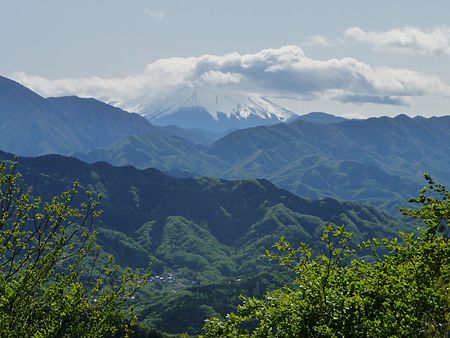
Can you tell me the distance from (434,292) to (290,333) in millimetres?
7039

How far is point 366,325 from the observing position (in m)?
25.2

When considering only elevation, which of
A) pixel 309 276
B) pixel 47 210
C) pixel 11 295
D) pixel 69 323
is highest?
pixel 47 210

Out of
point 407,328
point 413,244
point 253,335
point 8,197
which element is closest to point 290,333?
point 253,335

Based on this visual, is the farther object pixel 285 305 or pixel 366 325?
pixel 285 305

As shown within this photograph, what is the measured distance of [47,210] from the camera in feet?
103

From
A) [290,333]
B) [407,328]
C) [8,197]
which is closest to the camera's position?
[407,328]

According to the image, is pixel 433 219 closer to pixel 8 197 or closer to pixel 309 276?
pixel 309 276

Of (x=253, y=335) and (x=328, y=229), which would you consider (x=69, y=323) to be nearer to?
(x=253, y=335)

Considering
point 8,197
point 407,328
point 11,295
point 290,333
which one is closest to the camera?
point 407,328

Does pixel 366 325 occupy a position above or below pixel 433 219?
below

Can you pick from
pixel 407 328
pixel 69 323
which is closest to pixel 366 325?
pixel 407 328

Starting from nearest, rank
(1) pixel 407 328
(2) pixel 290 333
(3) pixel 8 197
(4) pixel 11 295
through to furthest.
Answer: (1) pixel 407 328
(2) pixel 290 333
(4) pixel 11 295
(3) pixel 8 197

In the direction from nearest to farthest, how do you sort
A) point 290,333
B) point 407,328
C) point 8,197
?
point 407,328 → point 290,333 → point 8,197

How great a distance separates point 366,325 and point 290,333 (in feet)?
12.2
